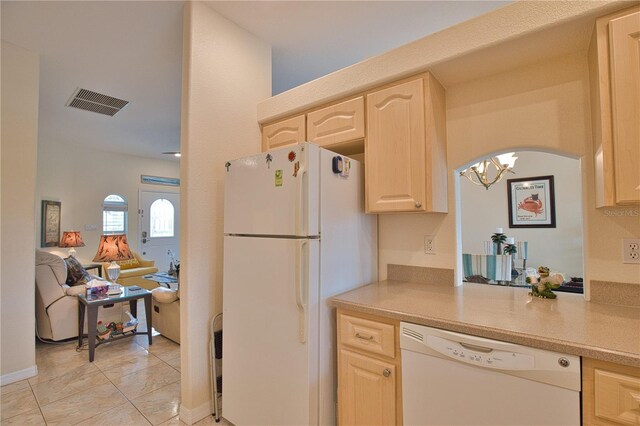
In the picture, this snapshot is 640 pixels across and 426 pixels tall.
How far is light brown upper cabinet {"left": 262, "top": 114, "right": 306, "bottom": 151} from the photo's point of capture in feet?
7.39

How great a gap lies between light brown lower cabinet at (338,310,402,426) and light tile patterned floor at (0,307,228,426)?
3.16 feet

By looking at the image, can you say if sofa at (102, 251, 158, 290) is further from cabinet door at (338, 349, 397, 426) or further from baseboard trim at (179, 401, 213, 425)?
cabinet door at (338, 349, 397, 426)

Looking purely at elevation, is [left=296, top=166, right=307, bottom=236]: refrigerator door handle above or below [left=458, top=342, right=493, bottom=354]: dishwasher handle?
above

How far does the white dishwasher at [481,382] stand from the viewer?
1041mm

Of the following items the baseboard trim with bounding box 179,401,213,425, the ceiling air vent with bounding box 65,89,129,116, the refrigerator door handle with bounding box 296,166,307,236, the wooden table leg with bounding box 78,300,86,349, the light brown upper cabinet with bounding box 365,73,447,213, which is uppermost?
the ceiling air vent with bounding box 65,89,129,116

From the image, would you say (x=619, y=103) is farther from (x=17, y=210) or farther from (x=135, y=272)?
(x=135, y=272)

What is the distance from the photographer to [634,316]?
A: 1268 mm

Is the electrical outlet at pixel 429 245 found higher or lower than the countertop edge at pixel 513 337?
higher

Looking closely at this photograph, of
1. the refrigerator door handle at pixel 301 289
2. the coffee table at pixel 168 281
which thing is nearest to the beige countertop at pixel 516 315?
the refrigerator door handle at pixel 301 289

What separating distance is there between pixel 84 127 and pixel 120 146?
43.2 inches

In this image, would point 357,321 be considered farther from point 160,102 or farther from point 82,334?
point 160,102

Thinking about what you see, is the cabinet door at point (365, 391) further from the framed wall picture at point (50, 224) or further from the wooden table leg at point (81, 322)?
the framed wall picture at point (50, 224)

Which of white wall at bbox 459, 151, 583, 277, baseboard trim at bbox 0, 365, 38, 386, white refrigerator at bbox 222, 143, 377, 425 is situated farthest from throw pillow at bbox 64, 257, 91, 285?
white wall at bbox 459, 151, 583, 277

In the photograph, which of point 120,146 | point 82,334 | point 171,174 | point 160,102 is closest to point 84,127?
point 120,146
